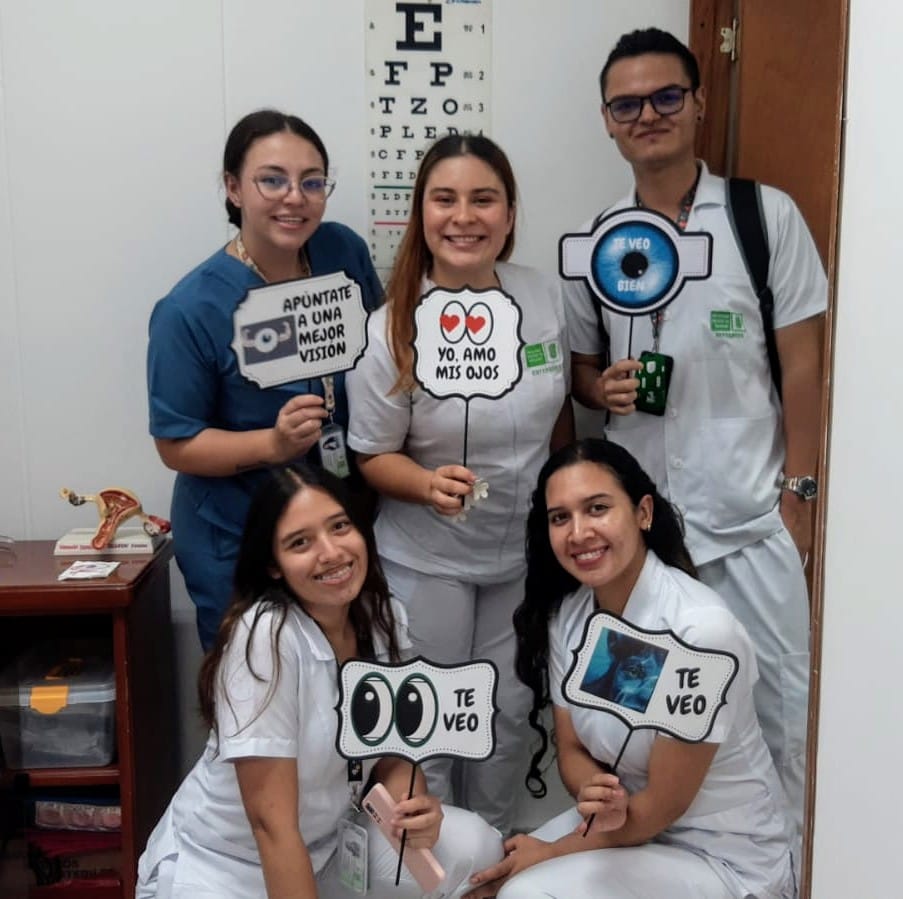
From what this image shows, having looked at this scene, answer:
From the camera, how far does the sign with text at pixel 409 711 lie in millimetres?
1329

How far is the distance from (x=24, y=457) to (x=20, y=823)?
71 cm

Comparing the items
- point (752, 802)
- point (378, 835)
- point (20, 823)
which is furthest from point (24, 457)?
point (752, 802)

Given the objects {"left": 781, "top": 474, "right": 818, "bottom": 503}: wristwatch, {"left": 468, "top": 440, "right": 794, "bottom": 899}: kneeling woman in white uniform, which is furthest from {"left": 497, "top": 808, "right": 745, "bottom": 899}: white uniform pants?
{"left": 781, "top": 474, "right": 818, "bottom": 503}: wristwatch

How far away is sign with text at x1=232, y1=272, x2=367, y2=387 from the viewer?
151 cm

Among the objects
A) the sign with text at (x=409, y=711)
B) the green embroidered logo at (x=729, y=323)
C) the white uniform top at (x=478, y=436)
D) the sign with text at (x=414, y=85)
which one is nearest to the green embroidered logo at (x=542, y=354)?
the white uniform top at (x=478, y=436)

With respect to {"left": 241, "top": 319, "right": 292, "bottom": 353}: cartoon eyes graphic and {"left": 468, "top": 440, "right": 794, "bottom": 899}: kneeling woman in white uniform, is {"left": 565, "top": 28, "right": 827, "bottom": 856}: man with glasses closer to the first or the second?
{"left": 468, "top": 440, "right": 794, "bottom": 899}: kneeling woman in white uniform

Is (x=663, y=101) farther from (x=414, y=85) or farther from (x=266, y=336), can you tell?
(x=266, y=336)

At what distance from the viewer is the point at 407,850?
1.40 meters

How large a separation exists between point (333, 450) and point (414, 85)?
0.77 m

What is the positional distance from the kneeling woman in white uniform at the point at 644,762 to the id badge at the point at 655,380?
255mm

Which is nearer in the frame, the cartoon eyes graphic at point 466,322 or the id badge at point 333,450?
the cartoon eyes graphic at point 466,322

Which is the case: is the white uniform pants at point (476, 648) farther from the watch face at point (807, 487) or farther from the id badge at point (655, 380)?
the watch face at point (807, 487)

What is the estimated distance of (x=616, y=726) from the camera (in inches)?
58.8

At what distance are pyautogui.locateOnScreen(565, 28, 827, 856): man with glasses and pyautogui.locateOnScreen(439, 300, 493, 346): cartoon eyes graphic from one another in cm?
26
